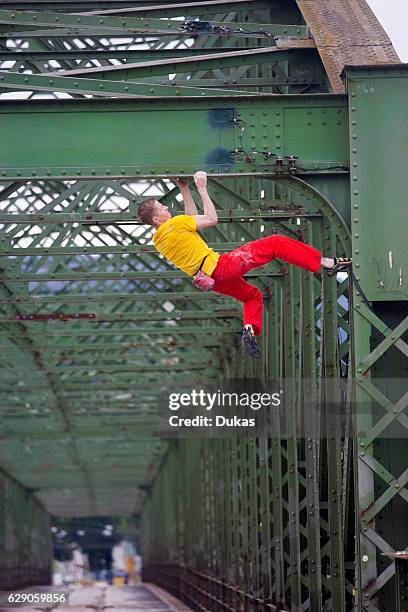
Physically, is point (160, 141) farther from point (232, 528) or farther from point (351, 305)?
point (232, 528)

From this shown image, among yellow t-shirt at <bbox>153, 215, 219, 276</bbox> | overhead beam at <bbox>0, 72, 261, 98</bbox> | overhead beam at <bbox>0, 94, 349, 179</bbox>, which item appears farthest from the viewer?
overhead beam at <bbox>0, 72, 261, 98</bbox>

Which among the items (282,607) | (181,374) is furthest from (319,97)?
(181,374)

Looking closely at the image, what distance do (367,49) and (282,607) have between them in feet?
29.9

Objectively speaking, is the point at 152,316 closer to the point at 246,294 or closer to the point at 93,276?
the point at 93,276

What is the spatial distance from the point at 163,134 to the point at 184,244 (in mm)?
2778

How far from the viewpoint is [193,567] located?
44094 millimetres

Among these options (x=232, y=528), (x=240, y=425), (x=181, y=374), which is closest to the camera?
(x=240, y=425)

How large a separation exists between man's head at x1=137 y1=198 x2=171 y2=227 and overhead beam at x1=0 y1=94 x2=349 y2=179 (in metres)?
2.46

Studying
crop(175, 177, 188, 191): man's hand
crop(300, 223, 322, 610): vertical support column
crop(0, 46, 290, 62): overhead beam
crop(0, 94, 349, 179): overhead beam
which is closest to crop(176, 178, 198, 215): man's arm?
crop(175, 177, 188, 191): man's hand

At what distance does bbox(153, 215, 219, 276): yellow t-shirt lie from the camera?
11422 millimetres

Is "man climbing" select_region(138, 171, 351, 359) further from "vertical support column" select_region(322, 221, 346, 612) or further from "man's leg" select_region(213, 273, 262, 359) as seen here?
"vertical support column" select_region(322, 221, 346, 612)

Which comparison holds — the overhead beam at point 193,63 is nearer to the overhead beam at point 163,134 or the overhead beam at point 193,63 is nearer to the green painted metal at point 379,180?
the overhead beam at point 163,134

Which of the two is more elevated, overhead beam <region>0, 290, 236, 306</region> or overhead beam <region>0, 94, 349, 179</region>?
overhead beam <region>0, 290, 236, 306</region>

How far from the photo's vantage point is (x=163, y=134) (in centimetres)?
1398
